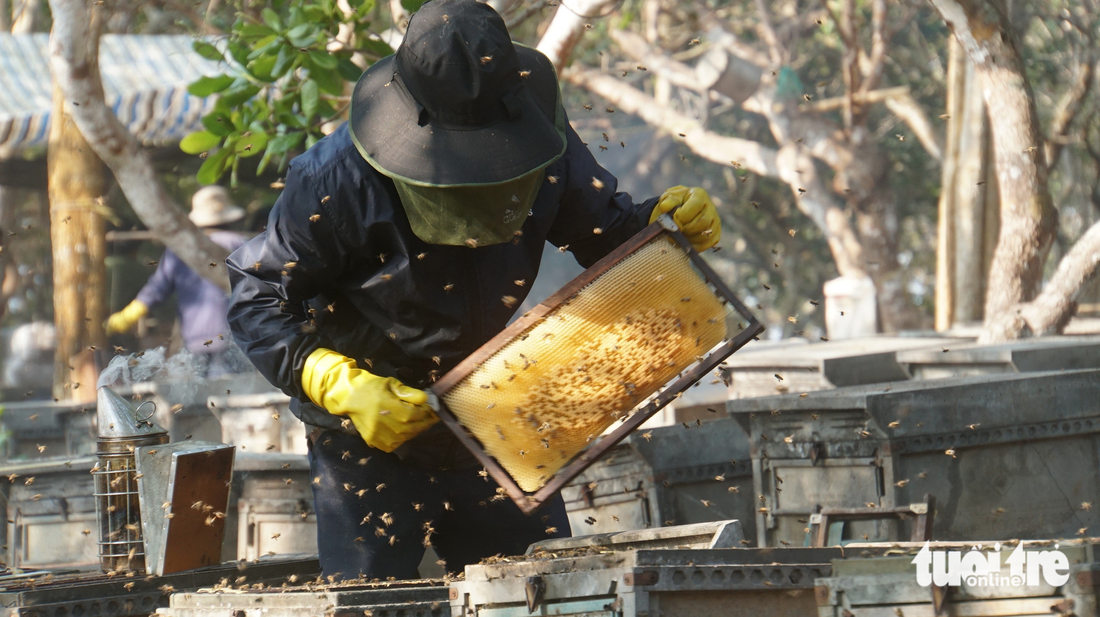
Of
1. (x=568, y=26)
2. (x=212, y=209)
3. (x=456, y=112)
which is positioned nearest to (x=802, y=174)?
(x=212, y=209)

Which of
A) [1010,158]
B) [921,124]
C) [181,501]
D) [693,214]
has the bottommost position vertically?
[181,501]

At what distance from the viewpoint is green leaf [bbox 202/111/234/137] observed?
4.45 meters

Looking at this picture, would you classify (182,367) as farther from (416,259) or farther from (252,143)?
(416,259)

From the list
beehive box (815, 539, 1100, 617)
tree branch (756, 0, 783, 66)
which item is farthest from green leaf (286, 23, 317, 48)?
tree branch (756, 0, 783, 66)

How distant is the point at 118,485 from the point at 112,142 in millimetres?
2130

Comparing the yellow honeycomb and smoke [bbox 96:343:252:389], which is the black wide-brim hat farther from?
smoke [bbox 96:343:252:389]

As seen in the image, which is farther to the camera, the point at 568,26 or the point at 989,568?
the point at 568,26

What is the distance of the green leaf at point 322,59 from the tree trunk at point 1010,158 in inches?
118

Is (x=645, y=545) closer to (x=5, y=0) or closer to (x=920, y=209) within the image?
(x=5, y=0)

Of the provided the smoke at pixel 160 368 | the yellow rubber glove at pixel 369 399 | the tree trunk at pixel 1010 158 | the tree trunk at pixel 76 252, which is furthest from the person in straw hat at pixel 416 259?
the tree trunk at pixel 76 252

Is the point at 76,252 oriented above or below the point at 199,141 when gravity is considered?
above

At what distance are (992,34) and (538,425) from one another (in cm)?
378

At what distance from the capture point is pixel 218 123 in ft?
14.7

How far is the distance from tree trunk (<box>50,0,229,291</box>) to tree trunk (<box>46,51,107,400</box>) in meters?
2.83
